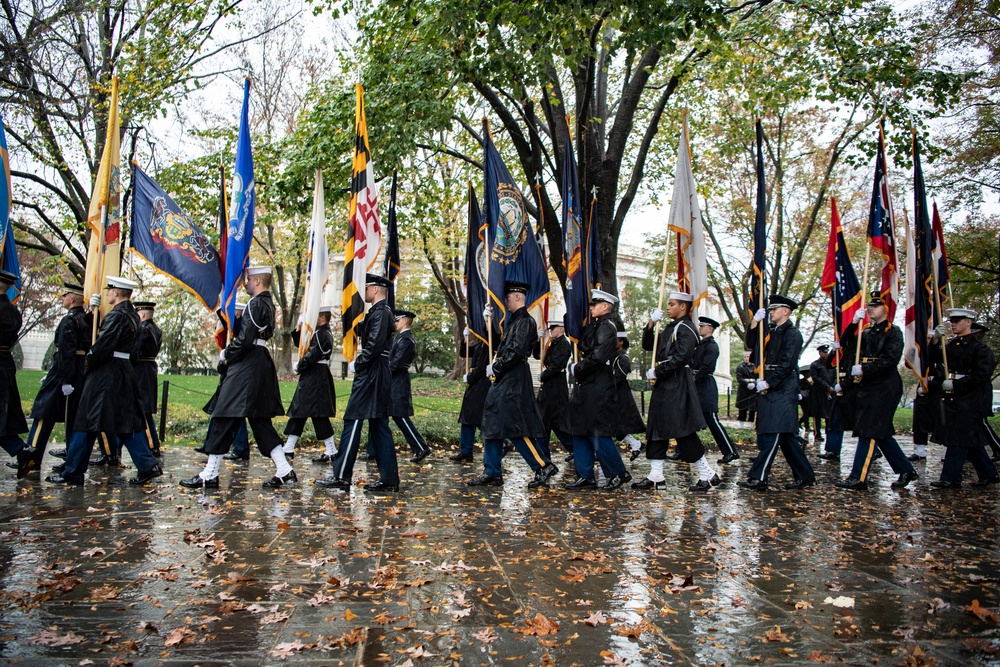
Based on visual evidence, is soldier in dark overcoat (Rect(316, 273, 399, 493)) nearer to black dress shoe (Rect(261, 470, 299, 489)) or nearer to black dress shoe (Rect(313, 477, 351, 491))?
black dress shoe (Rect(313, 477, 351, 491))

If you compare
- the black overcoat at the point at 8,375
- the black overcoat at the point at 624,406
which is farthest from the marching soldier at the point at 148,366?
the black overcoat at the point at 624,406

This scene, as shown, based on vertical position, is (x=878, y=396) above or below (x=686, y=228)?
below

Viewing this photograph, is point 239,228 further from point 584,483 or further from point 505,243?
point 584,483

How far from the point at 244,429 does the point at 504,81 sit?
21.3 ft

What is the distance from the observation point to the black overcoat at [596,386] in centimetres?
850

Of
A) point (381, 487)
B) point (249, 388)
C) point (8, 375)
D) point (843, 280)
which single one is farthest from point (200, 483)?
point (843, 280)

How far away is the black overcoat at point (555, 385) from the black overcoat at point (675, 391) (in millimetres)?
1862

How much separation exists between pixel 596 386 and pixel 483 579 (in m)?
4.01

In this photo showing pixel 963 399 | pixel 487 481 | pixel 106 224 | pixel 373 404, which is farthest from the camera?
Result: pixel 963 399

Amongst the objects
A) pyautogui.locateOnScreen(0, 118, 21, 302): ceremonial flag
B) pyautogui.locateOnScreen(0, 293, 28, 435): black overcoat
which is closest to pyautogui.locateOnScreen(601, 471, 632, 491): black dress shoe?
pyautogui.locateOnScreen(0, 293, 28, 435): black overcoat

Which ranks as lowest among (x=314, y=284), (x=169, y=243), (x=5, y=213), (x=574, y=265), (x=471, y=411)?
(x=471, y=411)

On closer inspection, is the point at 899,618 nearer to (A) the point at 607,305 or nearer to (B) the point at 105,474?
(A) the point at 607,305

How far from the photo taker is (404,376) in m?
10.6

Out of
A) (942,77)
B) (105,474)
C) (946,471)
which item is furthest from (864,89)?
(105,474)
